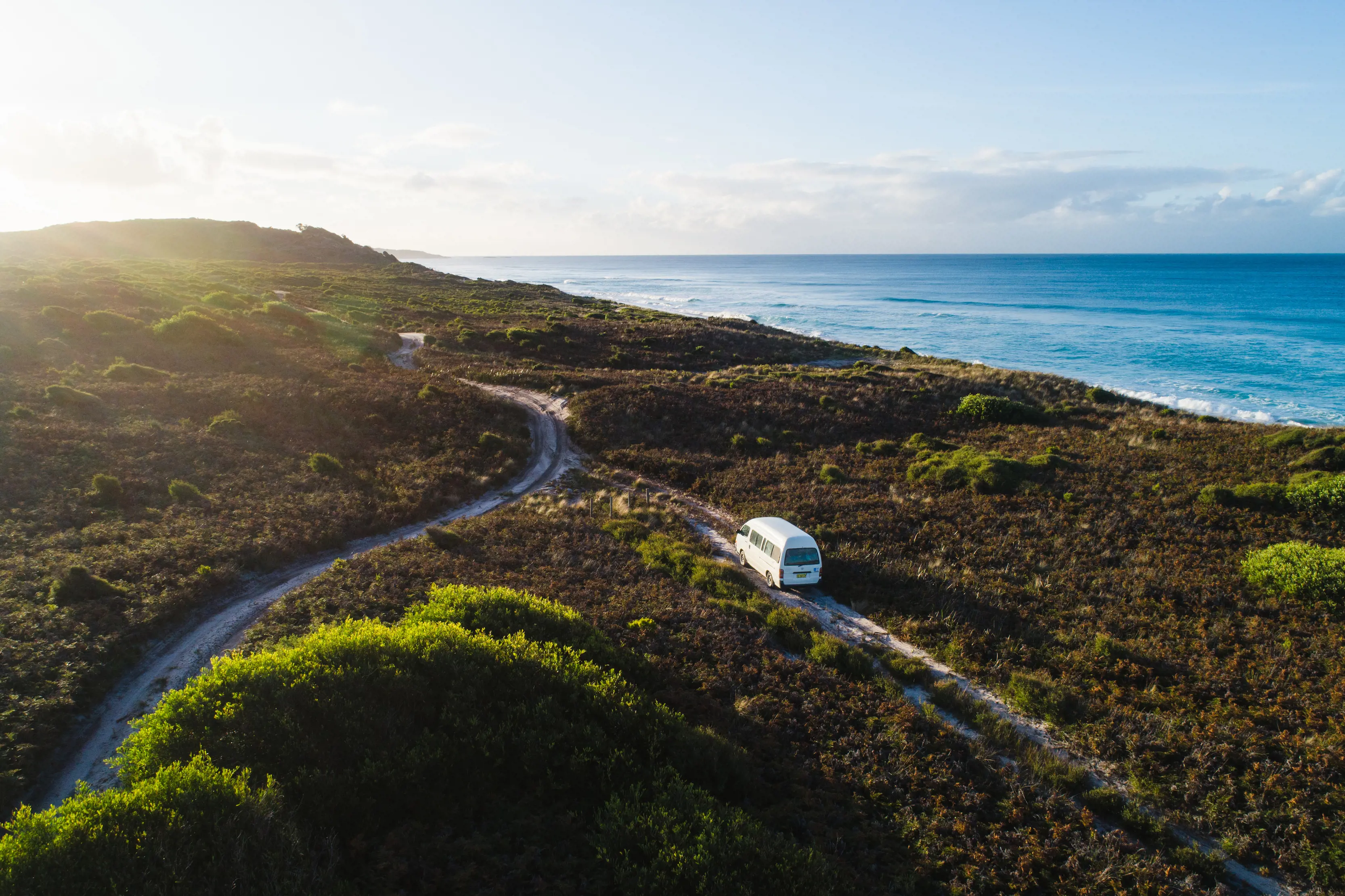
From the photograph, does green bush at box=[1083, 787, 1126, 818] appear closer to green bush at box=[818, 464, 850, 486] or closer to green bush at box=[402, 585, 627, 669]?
green bush at box=[402, 585, 627, 669]

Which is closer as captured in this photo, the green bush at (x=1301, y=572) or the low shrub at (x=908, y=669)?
the low shrub at (x=908, y=669)

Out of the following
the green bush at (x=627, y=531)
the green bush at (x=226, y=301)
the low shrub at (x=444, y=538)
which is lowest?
the green bush at (x=627, y=531)

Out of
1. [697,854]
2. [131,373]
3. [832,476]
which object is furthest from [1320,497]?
[131,373]

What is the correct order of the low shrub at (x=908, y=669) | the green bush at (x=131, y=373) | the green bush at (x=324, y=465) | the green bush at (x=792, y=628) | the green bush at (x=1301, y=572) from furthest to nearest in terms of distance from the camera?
the green bush at (x=131, y=373), the green bush at (x=324, y=465), the green bush at (x=1301, y=572), the green bush at (x=792, y=628), the low shrub at (x=908, y=669)

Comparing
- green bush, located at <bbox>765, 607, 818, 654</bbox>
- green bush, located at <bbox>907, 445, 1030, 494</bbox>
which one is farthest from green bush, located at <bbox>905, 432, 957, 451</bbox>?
green bush, located at <bbox>765, 607, 818, 654</bbox>

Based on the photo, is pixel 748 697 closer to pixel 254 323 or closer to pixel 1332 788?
pixel 1332 788

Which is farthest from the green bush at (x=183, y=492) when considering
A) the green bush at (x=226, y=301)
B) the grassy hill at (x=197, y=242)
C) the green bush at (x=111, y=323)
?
the grassy hill at (x=197, y=242)

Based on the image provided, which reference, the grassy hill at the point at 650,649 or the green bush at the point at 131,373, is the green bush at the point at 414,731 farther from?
the green bush at the point at 131,373
